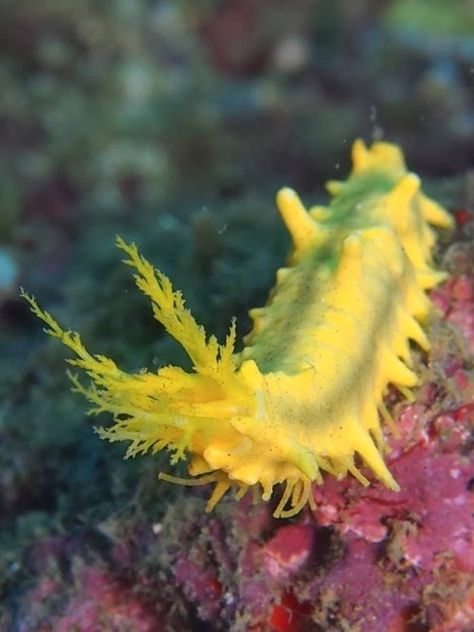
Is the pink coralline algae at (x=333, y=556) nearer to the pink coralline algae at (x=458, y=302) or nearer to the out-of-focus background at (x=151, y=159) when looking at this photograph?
the pink coralline algae at (x=458, y=302)

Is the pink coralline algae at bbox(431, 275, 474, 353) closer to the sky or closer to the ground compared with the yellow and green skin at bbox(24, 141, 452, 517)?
closer to the ground

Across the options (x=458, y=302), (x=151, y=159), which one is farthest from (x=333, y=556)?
(x=151, y=159)

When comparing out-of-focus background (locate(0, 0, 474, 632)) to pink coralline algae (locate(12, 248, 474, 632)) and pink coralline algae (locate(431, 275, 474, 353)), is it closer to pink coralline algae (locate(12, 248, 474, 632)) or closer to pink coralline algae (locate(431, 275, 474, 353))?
pink coralline algae (locate(12, 248, 474, 632))

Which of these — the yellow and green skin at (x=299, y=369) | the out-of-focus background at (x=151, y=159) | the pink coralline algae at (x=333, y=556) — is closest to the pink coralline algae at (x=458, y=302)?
the pink coralline algae at (x=333, y=556)

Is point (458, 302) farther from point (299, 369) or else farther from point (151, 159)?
point (151, 159)

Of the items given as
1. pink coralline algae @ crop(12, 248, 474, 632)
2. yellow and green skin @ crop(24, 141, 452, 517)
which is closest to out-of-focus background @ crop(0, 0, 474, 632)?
pink coralline algae @ crop(12, 248, 474, 632)

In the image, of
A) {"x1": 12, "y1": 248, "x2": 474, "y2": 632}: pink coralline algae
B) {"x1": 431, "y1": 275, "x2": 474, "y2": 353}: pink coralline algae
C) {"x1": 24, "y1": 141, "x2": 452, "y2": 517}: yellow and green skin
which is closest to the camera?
{"x1": 24, "y1": 141, "x2": 452, "y2": 517}: yellow and green skin

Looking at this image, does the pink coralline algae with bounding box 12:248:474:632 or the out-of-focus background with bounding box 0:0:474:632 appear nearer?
the pink coralline algae with bounding box 12:248:474:632
